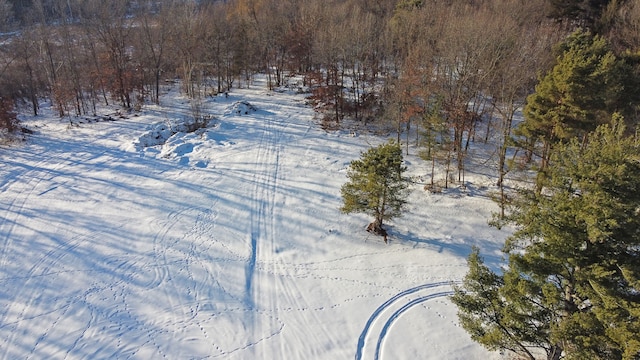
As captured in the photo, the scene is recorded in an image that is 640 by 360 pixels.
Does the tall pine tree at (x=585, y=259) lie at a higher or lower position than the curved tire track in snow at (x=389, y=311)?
higher

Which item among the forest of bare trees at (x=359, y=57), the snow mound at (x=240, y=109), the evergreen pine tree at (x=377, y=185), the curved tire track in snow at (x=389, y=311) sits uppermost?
the forest of bare trees at (x=359, y=57)

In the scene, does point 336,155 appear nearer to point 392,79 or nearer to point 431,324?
point 392,79

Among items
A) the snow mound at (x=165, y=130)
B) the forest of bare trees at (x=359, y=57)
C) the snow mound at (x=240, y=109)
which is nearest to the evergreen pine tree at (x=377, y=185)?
the forest of bare trees at (x=359, y=57)

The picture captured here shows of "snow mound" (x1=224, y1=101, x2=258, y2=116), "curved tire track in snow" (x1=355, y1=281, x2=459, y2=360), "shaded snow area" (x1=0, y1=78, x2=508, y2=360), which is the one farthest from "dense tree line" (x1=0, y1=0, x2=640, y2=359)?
"snow mound" (x1=224, y1=101, x2=258, y2=116)

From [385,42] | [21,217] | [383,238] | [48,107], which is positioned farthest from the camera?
[48,107]

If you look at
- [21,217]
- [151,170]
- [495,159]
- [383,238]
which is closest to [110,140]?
[151,170]

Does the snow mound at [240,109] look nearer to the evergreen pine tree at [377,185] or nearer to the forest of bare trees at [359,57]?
the forest of bare trees at [359,57]
